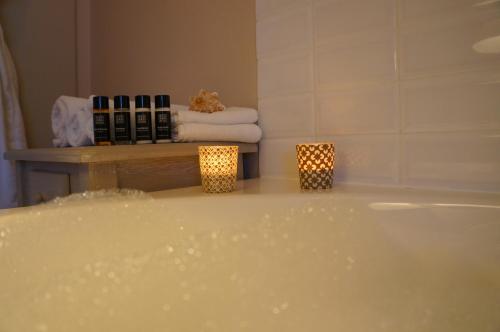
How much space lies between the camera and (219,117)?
3.25ft

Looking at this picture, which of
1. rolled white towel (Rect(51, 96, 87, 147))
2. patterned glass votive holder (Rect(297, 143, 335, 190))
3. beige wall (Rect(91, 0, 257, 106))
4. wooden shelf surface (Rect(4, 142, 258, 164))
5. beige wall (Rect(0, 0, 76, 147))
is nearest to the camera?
wooden shelf surface (Rect(4, 142, 258, 164))

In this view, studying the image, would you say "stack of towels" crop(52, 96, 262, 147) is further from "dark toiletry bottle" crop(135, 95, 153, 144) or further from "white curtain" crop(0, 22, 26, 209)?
"white curtain" crop(0, 22, 26, 209)

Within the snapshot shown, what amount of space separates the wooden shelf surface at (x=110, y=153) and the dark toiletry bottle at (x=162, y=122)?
0.19 ft

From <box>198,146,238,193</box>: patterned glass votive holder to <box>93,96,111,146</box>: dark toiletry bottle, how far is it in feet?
0.78

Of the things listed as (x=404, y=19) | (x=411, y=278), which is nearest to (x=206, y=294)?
(x=411, y=278)

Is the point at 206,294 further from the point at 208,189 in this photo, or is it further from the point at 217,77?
the point at 217,77

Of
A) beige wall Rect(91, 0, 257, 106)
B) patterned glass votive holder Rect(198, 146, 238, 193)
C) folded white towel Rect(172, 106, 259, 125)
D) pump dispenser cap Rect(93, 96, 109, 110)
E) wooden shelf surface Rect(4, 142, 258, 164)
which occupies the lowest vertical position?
patterned glass votive holder Rect(198, 146, 238, 193)

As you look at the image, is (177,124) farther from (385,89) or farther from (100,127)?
(385,89)

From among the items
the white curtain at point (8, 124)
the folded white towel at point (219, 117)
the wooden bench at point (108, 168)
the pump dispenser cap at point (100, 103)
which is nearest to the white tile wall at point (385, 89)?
the folded white towel at point (219, 117)

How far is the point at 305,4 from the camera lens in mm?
1013

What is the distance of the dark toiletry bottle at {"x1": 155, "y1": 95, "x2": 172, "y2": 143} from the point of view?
3.08ft

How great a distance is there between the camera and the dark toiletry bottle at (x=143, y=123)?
0.93 metres

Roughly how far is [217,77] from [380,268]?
843 mm

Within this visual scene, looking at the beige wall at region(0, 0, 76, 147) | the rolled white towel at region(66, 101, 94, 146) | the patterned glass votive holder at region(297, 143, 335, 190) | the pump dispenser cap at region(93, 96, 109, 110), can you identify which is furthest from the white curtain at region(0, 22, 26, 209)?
the patterned glass votive holder at region(297, 143, 335, 190)
